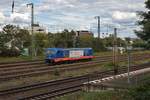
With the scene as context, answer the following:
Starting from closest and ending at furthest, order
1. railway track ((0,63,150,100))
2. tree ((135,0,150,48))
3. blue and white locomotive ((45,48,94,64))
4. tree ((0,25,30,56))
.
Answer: tree ((135,0,150,48))
railway track ((0,63,150,100))
blue and white locomotive ((45,48,94,64))
tree ((0,25,30,56))

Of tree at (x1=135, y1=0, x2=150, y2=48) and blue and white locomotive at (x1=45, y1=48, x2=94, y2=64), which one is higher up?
tree at (x1=135, y1=0, x2=150, y2=48)

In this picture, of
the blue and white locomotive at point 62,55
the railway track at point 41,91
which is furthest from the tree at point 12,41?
the railway track at point 41,91

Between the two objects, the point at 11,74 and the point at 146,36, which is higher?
the point at 146,36

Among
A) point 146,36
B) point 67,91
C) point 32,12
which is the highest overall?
point 32,12

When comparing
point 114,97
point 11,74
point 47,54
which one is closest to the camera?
point 114,97

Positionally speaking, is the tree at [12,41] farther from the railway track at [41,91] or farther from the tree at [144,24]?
the tree at [144,24]

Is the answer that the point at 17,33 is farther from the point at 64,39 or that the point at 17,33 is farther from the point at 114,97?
the point at 114,97

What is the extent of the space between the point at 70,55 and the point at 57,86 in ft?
79.7

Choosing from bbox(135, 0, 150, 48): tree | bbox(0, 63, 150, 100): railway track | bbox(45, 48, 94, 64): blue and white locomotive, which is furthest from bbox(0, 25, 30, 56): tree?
bbox(135, 0, 150, 48): tree

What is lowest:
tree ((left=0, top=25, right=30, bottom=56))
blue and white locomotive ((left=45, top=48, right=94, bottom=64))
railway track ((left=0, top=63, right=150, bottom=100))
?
railway track ((left=0, top=63, right=150, bottom=100))

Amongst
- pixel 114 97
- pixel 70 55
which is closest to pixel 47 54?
pixel 70 55

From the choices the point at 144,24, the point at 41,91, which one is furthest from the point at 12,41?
the point at 144,24

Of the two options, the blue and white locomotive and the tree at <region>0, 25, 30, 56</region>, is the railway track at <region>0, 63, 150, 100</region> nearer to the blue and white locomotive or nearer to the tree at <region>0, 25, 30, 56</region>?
the blue and white locomotive

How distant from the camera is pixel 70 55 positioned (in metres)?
55.1
